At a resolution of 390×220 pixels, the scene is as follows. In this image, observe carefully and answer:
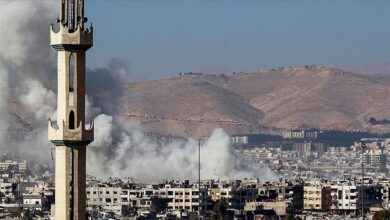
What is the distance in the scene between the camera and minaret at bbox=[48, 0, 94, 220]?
18484 millimetres

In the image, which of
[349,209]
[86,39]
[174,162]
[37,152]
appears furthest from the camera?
[174,162]

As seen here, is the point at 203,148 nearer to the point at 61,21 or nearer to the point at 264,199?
the point at 264,199

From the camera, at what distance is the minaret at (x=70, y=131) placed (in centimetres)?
1848

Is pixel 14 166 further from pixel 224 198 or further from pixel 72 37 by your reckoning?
pixel 72 37

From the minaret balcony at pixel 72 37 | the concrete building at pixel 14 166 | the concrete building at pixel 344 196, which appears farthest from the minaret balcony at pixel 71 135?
the concrete building at pixel 14 166

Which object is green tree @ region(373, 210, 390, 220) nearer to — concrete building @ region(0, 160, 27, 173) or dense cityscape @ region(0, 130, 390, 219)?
dense cityscape @ region(0, 130, 390, 219)

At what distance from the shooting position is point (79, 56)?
18.6 metres

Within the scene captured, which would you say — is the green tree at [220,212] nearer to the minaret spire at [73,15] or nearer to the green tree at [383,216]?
the green tree at [383,216]

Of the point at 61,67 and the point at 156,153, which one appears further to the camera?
the point at 156,153

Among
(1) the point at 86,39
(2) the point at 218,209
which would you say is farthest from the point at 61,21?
(2) the point at 218,209

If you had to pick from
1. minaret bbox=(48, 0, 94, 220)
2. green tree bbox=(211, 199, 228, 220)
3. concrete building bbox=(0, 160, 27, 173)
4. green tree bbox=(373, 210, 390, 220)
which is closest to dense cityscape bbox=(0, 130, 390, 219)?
green tree bbox=(211, 199, 228, 220)

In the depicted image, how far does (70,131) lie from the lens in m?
18.6

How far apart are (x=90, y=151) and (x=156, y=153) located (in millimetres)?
32732

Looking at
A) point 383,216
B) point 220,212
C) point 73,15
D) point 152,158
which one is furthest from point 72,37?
point 152,158
